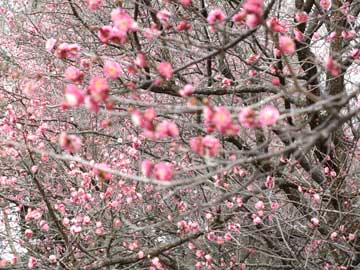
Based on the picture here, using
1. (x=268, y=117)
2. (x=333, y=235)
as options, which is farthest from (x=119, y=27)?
(x=333, y=235)

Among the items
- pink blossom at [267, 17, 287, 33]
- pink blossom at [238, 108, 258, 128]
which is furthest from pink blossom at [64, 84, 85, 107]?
pink blossom at [267, 17, 287, 33]

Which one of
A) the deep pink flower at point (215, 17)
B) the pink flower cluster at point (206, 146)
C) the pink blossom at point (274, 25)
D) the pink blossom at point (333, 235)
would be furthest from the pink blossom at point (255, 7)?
the pink blossom at point (333, 235)

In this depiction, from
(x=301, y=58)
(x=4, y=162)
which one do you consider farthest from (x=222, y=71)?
(x=4, y=162)

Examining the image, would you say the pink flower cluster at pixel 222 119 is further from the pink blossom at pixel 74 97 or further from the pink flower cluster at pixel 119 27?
the pink flower cluster at pixel 119 27

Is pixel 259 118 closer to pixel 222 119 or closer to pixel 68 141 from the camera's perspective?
pixel 222 119

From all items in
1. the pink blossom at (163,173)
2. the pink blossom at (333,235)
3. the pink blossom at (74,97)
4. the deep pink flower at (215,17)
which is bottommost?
the pink blossom at (333,235)

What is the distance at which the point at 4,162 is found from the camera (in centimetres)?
689

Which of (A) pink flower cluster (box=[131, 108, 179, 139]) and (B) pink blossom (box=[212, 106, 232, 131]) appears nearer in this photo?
(B) pink blossom (box=[212, 106, 232, 131])

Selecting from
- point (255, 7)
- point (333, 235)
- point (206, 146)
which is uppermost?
point (255, 7)

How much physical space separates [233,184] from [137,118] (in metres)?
4.20

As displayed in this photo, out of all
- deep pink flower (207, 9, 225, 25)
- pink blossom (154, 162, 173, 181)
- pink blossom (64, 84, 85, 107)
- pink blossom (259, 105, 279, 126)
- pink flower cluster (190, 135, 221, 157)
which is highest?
deep pink flower (207, 9, 225, 25)

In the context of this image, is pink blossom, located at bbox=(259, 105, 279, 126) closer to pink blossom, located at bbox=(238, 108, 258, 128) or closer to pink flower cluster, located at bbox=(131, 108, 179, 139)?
pink blossom, located at bbox=(238, 108, 258, 128)

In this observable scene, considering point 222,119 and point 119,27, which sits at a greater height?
point 119,27

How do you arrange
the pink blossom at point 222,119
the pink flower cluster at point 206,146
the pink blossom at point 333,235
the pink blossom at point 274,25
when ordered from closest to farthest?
the pink blossom at point 222,119 → the pink flower cluster at point 206,146 → the pink blossom at point 274,25 → the pink blossom at point 333,235
